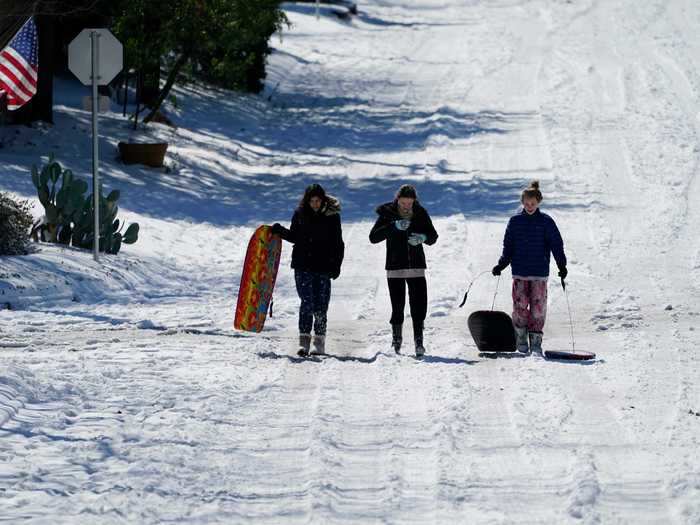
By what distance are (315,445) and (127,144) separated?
52.4ft

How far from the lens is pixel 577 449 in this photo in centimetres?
770

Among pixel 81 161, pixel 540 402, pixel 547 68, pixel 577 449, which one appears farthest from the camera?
pixel 547 68

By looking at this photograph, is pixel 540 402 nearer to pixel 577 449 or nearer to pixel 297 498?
pixel 577 449

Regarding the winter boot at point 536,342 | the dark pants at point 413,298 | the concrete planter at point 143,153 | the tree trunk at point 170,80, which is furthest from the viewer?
the tree trunk at point 170,80

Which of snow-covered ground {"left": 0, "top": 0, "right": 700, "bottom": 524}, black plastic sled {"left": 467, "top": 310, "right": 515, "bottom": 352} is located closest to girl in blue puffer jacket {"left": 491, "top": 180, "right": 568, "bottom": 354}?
black plastic sled {"left": 467, "top": 310, "right": 515, "bottom": 352}

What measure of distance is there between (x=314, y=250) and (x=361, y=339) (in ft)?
4.91

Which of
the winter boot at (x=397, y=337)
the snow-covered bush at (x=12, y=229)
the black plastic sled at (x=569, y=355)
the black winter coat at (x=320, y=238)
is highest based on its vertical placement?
the snow-covered bush at (x=12, y=229)

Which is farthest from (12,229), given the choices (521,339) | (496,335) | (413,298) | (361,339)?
(521,339)

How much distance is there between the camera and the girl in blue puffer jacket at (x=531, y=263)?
11.5m

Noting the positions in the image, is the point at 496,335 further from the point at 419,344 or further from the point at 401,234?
the point at 401,234

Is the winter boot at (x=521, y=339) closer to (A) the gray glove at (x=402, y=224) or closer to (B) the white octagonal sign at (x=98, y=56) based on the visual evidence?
(A) the gray glove at (x=402, y=224)

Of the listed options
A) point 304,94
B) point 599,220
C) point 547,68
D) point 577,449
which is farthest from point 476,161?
point 577,449

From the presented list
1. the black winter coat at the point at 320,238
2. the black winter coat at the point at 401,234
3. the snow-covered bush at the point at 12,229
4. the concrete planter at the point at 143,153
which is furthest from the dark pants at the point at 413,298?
the concrete planter at the point at 143,153

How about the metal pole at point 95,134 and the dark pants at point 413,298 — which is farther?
the metal pole at point 95,134
